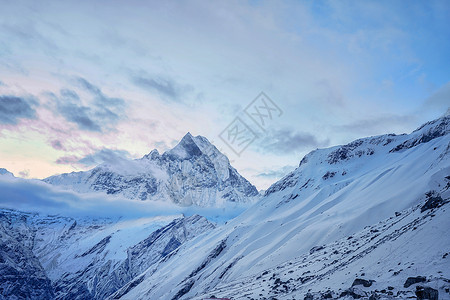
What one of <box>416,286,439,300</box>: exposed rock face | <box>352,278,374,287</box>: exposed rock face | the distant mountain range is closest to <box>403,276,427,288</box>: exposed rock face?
the distant mountain range

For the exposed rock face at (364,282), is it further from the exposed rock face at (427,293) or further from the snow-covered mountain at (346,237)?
the exposed rock face at (427,293)

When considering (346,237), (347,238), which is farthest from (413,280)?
(346,237)

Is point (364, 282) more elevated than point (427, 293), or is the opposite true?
point (427, 293)

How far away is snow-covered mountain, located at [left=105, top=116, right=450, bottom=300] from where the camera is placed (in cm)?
2152

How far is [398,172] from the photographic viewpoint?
296 ft

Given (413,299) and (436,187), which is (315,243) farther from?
(413,299)

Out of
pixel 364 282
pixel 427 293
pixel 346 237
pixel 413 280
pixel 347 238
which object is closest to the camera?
pixel 427 293

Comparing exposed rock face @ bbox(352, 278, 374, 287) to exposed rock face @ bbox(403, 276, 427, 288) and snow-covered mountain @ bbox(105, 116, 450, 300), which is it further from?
exposed rock face @ bbox(403, 276, 427, 288)

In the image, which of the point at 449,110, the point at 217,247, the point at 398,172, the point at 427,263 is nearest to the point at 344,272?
the point at 427,263

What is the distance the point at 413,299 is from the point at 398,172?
87.3m

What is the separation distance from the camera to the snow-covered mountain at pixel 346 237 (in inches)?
847

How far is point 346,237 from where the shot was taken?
55.9 meters

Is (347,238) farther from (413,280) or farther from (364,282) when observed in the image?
(413,280)

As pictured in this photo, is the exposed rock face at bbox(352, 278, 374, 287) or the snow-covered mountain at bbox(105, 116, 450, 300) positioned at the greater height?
the exposed rock face at bbox(352, 278, 374, 287)
